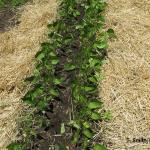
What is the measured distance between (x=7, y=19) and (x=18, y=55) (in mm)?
1478

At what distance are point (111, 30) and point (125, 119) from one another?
175 centimetres

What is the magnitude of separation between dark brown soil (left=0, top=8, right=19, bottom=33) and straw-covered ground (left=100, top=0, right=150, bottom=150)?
1.74 meters

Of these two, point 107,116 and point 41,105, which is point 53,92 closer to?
point 41,105

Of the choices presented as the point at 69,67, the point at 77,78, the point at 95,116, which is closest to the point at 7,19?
the point at 69,67

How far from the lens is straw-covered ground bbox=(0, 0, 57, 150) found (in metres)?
4.65

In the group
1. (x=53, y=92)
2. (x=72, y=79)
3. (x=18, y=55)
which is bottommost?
(x=18, y=55)

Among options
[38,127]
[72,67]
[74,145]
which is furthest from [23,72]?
[74,145]

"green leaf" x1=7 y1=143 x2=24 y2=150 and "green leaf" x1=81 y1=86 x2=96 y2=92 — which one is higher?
"green leaf" x1=81 y1=86 x2=96 y2=92

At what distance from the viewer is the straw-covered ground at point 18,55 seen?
15.3 feet

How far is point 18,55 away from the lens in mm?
5941

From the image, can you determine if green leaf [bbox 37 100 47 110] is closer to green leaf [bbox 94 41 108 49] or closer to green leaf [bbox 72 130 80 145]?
green leaf [bbox 72 130 80 145]

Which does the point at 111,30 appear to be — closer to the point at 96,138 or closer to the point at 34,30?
the point at 34,30


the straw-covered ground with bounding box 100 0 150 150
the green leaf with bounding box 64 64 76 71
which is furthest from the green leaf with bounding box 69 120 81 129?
the green leaf with bounding box 64 64 76 71

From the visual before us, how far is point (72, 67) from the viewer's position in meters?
5.07
